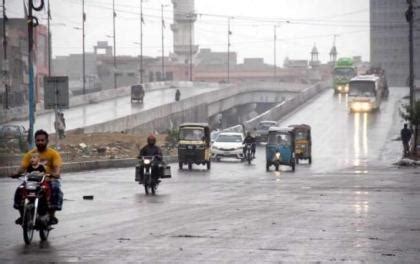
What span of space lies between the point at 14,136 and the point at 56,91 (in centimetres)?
1635

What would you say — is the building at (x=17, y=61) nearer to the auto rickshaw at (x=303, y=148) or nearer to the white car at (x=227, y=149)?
the white car at (x=227, y=149)

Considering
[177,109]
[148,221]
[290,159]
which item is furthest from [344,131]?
[148,221]

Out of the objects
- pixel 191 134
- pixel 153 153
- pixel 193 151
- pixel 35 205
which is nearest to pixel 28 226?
pixel 35 205

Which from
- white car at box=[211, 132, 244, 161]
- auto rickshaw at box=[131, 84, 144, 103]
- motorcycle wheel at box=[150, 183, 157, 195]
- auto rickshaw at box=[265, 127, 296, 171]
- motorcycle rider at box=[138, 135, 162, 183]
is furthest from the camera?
auto rickshaw at box=[131, 84, 144, 103]

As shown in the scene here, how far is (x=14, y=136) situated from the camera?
52.2m

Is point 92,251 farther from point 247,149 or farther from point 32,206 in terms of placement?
point 247,149

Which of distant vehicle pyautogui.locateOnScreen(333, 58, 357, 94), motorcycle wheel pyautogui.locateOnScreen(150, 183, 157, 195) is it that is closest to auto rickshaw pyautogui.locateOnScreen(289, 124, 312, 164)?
motorcycle wheel pyautogui.locateOnScreen(150, 183, 157, 195)

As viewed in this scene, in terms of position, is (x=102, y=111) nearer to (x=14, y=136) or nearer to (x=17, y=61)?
(x=17, y=61)

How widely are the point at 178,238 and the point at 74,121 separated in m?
64.4

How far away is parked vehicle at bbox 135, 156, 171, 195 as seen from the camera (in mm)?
26906

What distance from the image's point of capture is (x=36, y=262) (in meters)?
12.7

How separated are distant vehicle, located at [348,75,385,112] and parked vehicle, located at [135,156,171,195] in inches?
2593

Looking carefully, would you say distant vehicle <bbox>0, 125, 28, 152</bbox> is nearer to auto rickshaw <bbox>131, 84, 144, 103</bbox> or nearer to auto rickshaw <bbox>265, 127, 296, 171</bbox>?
auto rickshaw <bbox>265, 127, 296, 171</bbox>

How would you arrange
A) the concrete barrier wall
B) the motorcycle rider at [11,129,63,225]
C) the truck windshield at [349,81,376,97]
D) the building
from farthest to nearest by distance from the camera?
the building → the truck windshield at [349,81,376,97] → the concrete barrier wall → the motorcycle rider at [11,129,63,225]
